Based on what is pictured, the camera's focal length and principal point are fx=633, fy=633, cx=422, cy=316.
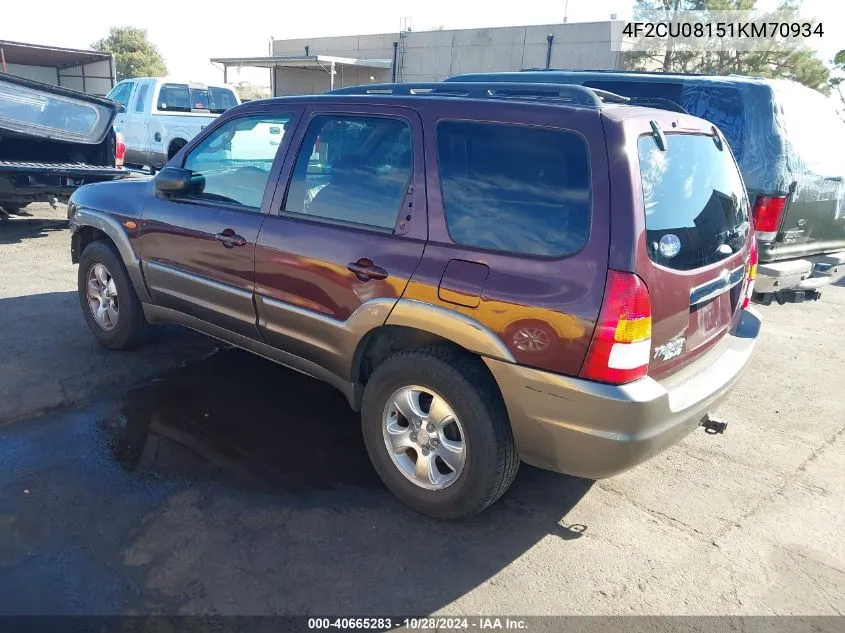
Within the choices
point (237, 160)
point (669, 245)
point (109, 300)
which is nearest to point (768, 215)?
point (669, 245)

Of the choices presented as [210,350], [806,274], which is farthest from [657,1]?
[210,350]

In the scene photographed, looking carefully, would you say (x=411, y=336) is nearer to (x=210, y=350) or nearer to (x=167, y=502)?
(x=167, y=502)

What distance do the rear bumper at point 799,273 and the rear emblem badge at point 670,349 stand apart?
285 centimetres

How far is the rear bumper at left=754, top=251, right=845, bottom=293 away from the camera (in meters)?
5.13

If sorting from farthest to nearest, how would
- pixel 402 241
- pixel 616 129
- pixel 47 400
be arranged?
pixel 47 400 < pixel 402 241 < pixel 616 129

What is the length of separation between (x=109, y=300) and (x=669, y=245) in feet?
12.9

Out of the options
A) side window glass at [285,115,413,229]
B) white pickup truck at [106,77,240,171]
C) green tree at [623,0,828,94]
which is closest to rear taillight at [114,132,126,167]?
white pickup truck at [106,77,240,171]

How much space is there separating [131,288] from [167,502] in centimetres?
206

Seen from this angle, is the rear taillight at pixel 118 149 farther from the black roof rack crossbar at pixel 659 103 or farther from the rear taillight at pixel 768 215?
the rear taillight at pixel 768 215

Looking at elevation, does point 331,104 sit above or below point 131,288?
above

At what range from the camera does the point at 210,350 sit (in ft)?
16.0

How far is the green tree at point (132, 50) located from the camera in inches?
1977

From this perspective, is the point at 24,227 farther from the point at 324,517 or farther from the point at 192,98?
the point at 324,517

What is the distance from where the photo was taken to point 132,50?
169 ft
